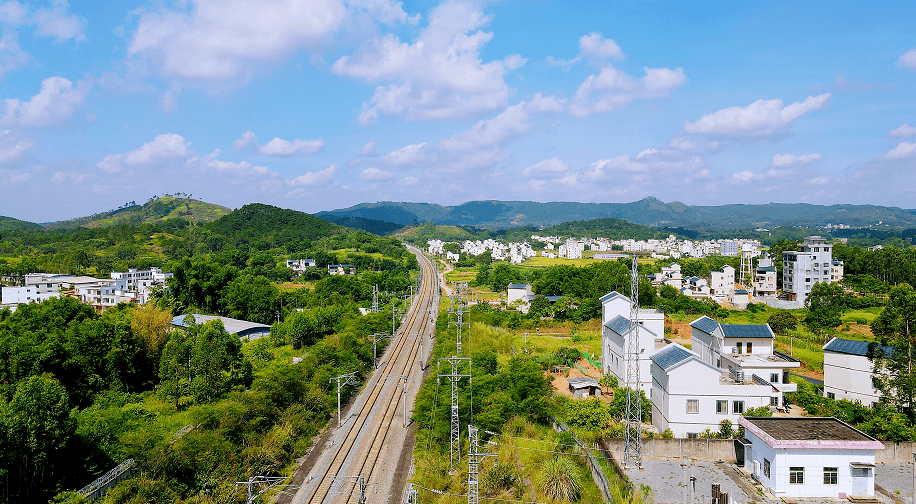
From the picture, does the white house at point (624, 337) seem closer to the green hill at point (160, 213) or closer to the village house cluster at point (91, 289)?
A: the village house cluster at point (91, 289)

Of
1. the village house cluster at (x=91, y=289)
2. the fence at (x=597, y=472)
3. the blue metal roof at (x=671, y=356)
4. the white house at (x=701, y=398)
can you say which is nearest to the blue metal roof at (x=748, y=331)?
the blue metal roof at (x=671, y=356)

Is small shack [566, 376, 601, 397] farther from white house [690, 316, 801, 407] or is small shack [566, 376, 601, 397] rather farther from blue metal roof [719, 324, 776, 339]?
blue metal roof [719, 324, 776, 339]

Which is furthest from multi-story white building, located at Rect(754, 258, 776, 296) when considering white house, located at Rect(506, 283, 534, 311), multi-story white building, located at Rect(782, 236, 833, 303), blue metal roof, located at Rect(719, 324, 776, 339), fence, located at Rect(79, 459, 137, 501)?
fence, located at Rect(79, 459, 137, 501)

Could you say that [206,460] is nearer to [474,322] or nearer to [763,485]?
[763,485]

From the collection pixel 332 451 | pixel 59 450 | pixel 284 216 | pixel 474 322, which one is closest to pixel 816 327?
pixel 474 322

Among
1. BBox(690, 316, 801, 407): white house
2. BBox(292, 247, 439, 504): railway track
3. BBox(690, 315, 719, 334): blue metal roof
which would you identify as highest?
BBox(690, 315, 719, 334): blue metal roof

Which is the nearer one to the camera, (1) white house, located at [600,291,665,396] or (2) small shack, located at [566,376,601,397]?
(1) white house, located at [600,291,665,396]

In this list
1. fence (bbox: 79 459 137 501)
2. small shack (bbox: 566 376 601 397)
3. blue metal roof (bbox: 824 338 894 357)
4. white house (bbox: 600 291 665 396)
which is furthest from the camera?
small shack (bbox: 566 376 601 397)
